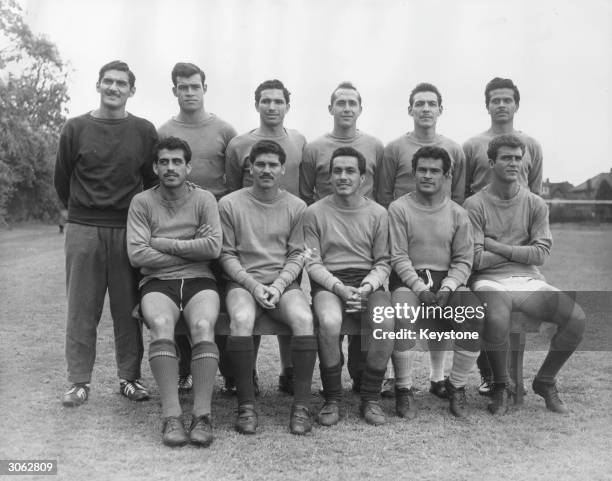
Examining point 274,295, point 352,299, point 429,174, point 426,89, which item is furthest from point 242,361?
point 426,89

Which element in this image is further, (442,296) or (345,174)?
(345,174)

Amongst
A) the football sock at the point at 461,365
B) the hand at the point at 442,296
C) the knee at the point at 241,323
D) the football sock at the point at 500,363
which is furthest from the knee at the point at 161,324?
the football sock at the point at 500,363

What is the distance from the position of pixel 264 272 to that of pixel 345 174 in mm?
848

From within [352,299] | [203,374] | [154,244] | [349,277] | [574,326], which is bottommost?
[203,374]

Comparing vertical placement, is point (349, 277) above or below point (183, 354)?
above

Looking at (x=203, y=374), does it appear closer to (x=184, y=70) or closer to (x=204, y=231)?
(x=204, y=231)

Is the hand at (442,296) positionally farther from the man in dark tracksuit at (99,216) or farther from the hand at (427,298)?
the man in dark tracksuit at (99,216)

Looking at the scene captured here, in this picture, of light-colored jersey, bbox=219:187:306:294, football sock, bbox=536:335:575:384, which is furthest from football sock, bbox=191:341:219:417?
football sock, bbox=536:335:575:384

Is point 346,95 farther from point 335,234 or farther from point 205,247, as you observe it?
point 205,247

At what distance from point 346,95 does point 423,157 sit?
837 mm

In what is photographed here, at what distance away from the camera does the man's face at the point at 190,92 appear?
4.74 meters

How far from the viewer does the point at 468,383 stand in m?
5.05

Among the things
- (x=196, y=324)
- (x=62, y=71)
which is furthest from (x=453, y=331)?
(x=62, y=71)

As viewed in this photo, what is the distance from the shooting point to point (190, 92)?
475 cm
